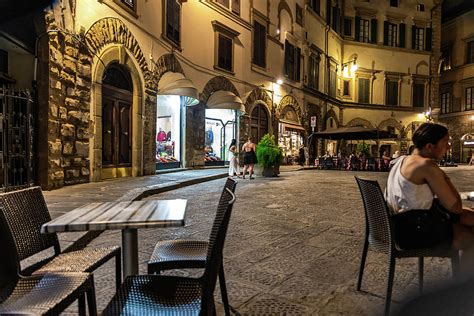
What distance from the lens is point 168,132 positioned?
15.9 meters

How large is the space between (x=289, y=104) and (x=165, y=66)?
39.9 ft

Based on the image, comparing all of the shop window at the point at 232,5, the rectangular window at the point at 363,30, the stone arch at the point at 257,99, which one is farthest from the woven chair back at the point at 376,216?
the rectangular window at the point at 363,30

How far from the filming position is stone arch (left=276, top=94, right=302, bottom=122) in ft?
78.0

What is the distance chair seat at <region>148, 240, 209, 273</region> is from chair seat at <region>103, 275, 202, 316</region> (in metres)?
0.38

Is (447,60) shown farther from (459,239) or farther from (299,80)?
(459,239)

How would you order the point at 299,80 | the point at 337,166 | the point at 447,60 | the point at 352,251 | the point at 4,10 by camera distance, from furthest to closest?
1. the point at 447,60
2. the point at 299,80
3. the point at 337,166
4. the point at 4,10
5. the point at 352,251

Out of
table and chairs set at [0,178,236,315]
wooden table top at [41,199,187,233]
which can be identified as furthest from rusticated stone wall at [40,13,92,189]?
wooden table top at [41,199,187,233]

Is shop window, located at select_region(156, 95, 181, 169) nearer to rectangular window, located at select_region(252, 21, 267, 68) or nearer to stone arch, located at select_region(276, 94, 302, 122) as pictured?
rectangular window, located at select_region(252, 21, 267, 68)

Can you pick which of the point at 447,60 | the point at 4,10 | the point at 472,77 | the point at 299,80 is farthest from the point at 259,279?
the point at 447,60

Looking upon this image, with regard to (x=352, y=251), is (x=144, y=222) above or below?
above

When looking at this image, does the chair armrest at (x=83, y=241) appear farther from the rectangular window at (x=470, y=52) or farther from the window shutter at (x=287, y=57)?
the rectangular window at (x=470, y=52)

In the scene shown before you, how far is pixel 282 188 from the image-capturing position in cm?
1134

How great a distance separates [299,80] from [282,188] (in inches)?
642

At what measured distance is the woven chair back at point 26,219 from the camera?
2373 millimetres
